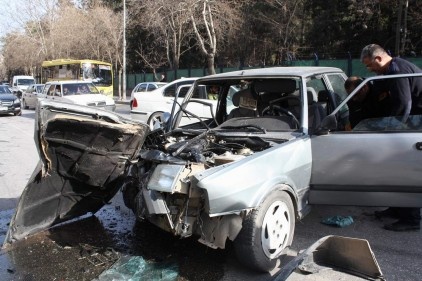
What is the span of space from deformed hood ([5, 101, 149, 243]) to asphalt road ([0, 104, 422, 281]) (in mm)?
281

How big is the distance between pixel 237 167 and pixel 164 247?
145 cm

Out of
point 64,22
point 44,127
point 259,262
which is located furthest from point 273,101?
point 64,22

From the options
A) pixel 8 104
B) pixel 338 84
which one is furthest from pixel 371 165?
pixel 8 104

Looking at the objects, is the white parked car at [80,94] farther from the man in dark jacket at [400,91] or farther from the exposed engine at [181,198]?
the exposed engine at [181,198]

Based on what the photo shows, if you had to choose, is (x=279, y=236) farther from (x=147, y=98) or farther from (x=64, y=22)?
(x=64, y=22)

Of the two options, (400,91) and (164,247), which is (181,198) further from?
(400,91)

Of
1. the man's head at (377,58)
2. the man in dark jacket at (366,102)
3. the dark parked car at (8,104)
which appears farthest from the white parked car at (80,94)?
the man's head at (377,58)

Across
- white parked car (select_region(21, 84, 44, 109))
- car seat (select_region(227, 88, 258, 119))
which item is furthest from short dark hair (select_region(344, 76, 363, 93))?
white parked car (select_region(21, 84, 44, 109))

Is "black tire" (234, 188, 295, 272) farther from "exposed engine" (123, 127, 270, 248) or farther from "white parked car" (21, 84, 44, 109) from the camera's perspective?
"white parked car" (21, 84, 44, 109)

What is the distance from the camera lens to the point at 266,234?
3.71 meters

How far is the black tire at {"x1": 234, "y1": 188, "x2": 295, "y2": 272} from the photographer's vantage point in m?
3.55

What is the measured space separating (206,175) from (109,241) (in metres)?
1.85

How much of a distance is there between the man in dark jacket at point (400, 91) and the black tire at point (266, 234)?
1447 millimetres

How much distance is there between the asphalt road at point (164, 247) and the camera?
12.6 feet
